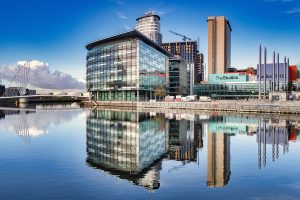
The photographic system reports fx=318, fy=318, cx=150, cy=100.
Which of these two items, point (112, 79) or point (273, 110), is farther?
point (112, 79)

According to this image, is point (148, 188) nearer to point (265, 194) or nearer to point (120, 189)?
point (120, 189)

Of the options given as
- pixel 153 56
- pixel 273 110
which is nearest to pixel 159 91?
pixel 153 56

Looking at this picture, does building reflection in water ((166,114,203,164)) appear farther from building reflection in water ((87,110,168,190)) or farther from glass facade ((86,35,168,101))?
glass facade ((86,35,168,101))

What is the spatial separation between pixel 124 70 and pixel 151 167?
145 m

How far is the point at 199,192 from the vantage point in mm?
22938

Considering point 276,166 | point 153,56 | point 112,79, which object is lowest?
point 276,166

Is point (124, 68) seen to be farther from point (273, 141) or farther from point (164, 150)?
point (164, 150)

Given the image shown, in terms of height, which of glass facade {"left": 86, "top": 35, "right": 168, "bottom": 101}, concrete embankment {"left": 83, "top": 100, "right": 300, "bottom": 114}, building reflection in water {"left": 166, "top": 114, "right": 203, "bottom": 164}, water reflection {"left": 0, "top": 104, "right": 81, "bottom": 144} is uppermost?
glass facade {"left": 86, "top": 35, "right": 168, "bottom": 101}

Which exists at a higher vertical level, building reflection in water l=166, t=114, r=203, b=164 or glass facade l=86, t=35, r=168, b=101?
glass facade l=86, t=35, r=168, b=101

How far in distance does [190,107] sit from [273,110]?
3748 centimetres

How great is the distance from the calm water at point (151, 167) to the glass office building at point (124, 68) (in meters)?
119

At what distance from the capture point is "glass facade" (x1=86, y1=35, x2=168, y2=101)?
6718 inches

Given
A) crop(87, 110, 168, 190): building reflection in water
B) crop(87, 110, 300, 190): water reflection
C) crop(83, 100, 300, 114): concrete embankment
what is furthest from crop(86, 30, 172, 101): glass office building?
crop(87, 110, 168, 190): building reflection in water

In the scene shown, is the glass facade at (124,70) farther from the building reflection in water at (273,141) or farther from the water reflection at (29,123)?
the building reflection in water at (273,141)
